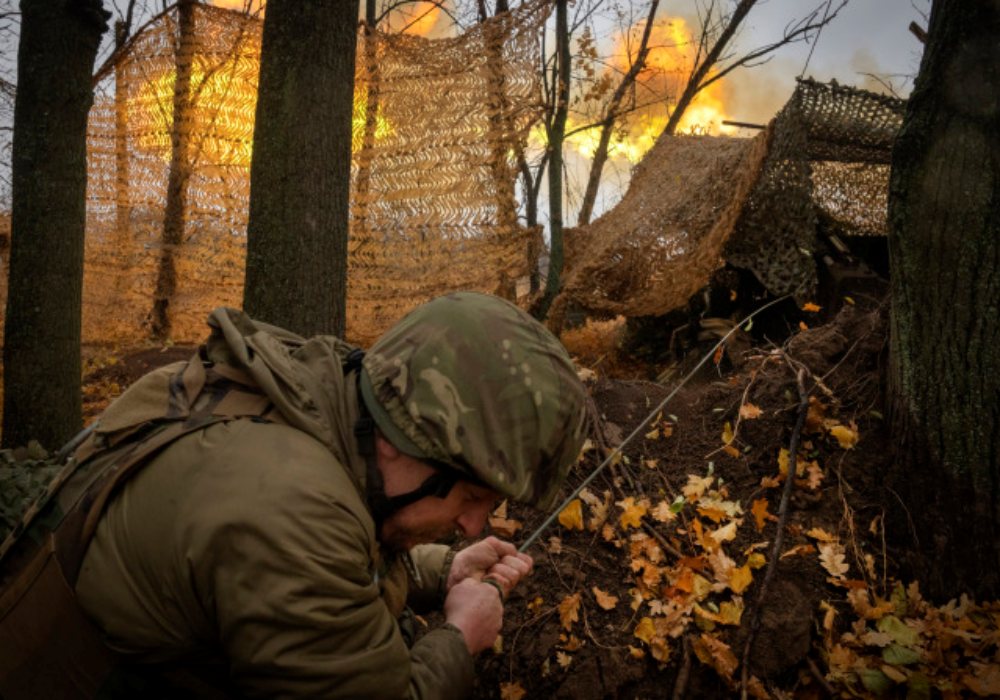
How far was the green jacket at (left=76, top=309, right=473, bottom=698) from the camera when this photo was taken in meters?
1.18

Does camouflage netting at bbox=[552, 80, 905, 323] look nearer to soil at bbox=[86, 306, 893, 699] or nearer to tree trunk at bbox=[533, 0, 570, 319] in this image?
tree trunk at bbox=[533, 0, 570, 319]

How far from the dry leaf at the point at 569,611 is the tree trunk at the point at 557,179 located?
3938 mm

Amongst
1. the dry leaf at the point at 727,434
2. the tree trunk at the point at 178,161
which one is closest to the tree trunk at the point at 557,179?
the dry leaf at the point at 727,434

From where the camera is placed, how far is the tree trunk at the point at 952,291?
2.46 metres

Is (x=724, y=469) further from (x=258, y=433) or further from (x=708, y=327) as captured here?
(x=708, y=327)

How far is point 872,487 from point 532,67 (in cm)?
395

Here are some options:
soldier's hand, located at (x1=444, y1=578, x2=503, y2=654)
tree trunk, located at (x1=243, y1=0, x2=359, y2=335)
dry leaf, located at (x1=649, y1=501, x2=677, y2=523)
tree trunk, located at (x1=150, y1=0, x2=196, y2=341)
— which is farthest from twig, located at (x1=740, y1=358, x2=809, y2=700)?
tree trunk, located at (x1=150, y1=0, x2=196, y2=341)

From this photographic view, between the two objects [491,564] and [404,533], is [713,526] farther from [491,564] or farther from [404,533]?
[404,533]

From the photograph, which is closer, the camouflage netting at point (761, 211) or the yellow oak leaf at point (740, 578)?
the yellow oak leaf at point (740, 578)

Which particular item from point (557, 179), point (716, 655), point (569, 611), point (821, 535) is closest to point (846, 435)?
point (821, 535)

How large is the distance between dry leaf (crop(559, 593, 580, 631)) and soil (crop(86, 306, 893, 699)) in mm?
24

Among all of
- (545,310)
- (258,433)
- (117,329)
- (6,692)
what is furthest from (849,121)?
(117,329)

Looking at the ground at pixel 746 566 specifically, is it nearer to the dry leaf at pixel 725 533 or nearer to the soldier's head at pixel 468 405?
the dry leaf at pixel 725 533

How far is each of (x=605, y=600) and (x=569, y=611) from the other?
0.55 ft
